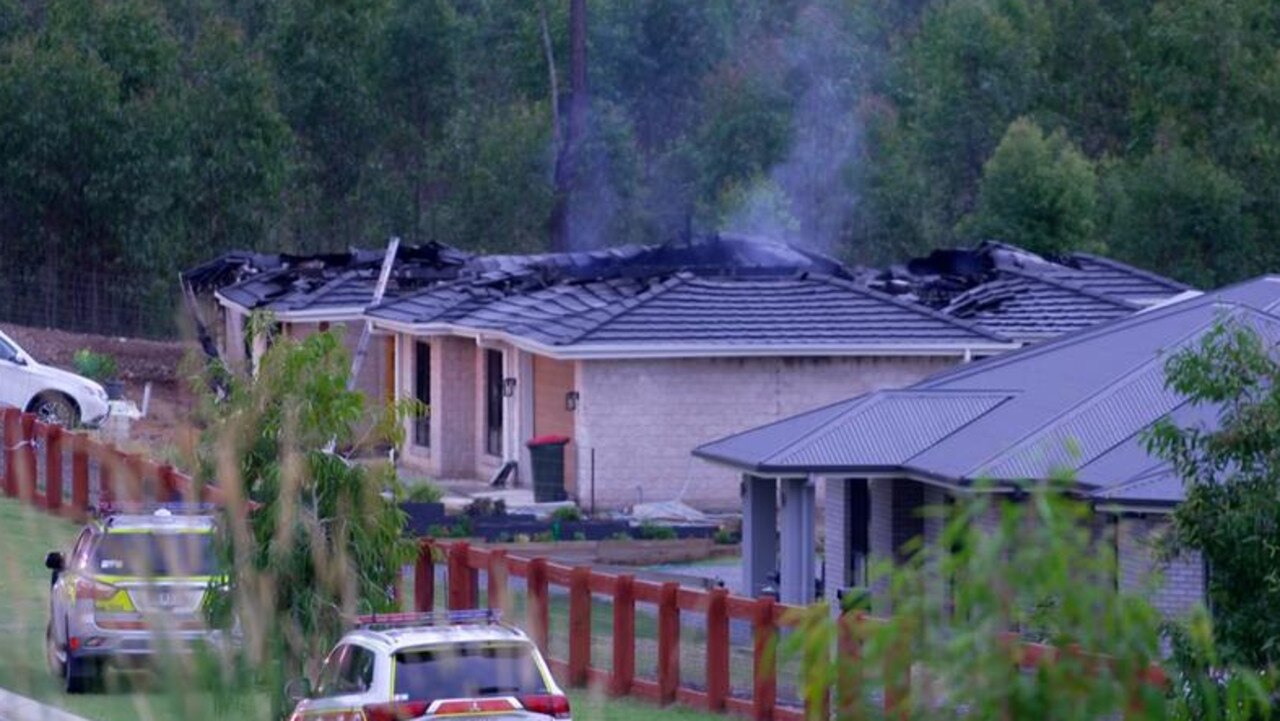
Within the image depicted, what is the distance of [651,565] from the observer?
1180 inches

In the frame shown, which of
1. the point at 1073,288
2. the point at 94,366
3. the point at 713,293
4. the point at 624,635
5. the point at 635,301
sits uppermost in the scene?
the point at 1073,288

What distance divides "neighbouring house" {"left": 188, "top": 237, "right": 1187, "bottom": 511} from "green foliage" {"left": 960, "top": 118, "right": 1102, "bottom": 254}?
9484 mm

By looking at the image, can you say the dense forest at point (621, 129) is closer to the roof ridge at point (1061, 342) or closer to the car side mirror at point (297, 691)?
the roof ridge at point (1061, 342)

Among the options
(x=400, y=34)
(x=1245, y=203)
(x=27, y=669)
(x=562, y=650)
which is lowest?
(x=562, y=650)

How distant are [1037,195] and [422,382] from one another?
18946 mm

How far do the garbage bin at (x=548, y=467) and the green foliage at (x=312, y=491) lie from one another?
58.6ft

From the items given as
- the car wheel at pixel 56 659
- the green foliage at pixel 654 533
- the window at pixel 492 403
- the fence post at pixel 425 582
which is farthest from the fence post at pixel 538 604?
the window at pixel 492 403

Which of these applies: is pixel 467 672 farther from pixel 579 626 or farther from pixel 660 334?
pixel 660 334

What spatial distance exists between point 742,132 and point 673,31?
17.4ft

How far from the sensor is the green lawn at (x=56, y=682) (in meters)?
5.09

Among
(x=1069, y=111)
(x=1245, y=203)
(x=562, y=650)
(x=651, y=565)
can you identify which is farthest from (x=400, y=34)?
(x=562, y=650)

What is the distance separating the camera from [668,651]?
2023 cm

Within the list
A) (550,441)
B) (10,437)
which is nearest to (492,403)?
(550,441)

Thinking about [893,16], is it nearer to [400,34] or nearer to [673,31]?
[673,31]
